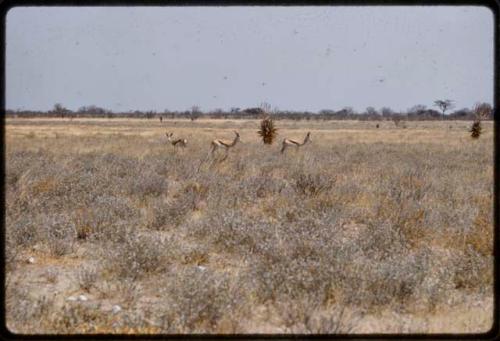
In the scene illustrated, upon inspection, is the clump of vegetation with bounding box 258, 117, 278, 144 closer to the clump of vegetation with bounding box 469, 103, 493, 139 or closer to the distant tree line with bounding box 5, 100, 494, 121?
the clump of vegetation with bounding box 469, 103, 493, 139

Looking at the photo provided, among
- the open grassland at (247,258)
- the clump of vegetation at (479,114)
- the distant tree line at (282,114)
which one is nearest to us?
the open grassland at (247,258)

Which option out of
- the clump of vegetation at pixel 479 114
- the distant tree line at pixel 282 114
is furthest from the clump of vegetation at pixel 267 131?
the distant tree line at pixel 282 114

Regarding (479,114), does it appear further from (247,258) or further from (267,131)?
(247,258)

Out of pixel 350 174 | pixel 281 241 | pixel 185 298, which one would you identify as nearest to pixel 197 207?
pixel 281 241

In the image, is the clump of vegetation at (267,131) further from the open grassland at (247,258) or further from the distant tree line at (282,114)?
the distant tree line at (282,114)

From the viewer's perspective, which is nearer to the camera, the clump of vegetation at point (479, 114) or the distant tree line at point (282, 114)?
the clump of vegetation at point (479, 114)

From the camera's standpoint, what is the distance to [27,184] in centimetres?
913

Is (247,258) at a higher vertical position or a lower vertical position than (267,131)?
lower

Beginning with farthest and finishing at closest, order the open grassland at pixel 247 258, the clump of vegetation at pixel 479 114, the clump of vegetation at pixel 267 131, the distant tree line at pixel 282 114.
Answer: the distant tree line at pixel 282 114 → the clump of vegetation at pixel 479 114 → the clump of vegetation at pixel 267 131 → the open grassland at pixel 247 258

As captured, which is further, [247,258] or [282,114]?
[282,114]

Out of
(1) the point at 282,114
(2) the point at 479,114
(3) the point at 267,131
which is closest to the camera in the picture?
(3) the point at 267,131

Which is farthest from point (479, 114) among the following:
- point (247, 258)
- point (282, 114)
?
point (282, 114)

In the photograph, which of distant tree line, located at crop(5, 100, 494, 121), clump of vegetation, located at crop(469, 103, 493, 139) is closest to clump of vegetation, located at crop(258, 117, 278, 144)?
clump of vegetation, located at crop(469, 103, 493, 139)

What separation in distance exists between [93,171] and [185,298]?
344 inches
